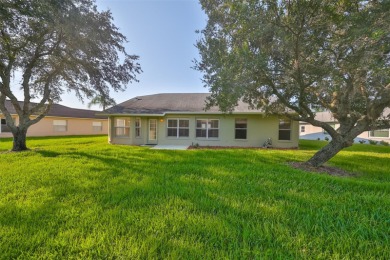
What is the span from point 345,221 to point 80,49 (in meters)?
11.2

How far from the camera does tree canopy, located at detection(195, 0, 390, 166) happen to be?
504cm

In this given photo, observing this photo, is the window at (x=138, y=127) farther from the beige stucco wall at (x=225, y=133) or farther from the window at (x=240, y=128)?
the window at (x=240, y=128)

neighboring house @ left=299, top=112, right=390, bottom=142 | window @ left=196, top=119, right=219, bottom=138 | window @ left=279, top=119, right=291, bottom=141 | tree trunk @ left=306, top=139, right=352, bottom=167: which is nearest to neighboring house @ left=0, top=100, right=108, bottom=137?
window @ left=196, top=119, right=219, bottom=138

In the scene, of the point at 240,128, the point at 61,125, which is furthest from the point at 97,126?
the point at 240,128

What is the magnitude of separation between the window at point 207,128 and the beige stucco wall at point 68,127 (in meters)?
19.7

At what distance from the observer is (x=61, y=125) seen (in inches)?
949

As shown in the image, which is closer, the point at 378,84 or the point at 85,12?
the point at 378,84

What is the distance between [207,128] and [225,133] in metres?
1.43

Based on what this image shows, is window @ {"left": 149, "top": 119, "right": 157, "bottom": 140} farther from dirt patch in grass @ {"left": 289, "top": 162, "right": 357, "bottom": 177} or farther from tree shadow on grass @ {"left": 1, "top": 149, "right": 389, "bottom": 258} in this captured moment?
dirt patch in grass @ {"left": 289, "top": 162, "right": 357, "bottom": 177}

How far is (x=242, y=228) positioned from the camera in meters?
2.61

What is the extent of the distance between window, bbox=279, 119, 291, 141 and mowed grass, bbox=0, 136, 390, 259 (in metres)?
9.44

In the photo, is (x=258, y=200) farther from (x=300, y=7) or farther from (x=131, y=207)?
(x=300, y=7)

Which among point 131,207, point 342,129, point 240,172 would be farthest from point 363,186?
point 131,207

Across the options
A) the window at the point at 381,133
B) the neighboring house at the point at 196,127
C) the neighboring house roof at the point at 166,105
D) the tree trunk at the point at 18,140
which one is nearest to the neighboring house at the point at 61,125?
the neighboring house roof at the point at 166,105
